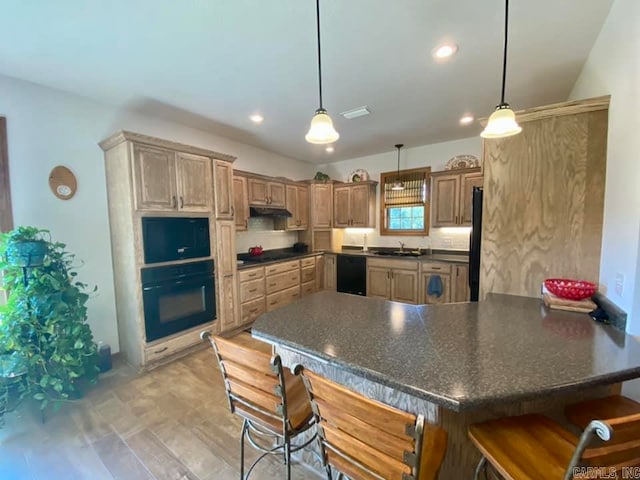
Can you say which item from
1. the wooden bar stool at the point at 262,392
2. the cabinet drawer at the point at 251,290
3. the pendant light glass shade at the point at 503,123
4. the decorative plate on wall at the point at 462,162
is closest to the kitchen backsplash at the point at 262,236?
the cabinet drawer at the point at 251,290

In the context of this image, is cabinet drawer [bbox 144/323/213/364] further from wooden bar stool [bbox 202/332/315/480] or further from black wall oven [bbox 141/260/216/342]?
wooden bar stool [bbox 202/332/315/480]

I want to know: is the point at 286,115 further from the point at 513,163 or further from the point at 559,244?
the point at 559,244

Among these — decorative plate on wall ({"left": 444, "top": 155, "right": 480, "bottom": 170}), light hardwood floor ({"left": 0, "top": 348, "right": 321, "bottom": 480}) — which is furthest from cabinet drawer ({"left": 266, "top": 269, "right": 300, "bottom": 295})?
→ decorative plate on wall ({"left": 444, "top": 155, "right": 480, "bottom": 170})

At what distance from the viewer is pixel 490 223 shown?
7.02 ft

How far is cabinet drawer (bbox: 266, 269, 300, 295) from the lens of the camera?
13.8 ft

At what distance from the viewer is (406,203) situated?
198 inches

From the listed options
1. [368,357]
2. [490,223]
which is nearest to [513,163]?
[490,223]

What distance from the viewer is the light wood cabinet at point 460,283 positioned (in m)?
3.95

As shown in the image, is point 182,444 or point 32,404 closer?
point 182,444

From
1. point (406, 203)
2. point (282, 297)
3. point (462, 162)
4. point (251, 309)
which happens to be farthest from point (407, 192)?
point (251, 309)

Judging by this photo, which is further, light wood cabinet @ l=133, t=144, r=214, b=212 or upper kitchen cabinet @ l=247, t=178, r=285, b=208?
upper kitchen cabinet @ l=247, t=178, r=285, b=208

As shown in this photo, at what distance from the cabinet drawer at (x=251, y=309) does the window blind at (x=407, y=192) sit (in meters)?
2.97

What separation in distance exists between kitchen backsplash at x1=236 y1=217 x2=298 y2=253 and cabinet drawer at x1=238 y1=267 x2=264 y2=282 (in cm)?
70

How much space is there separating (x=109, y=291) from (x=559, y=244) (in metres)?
4.16
